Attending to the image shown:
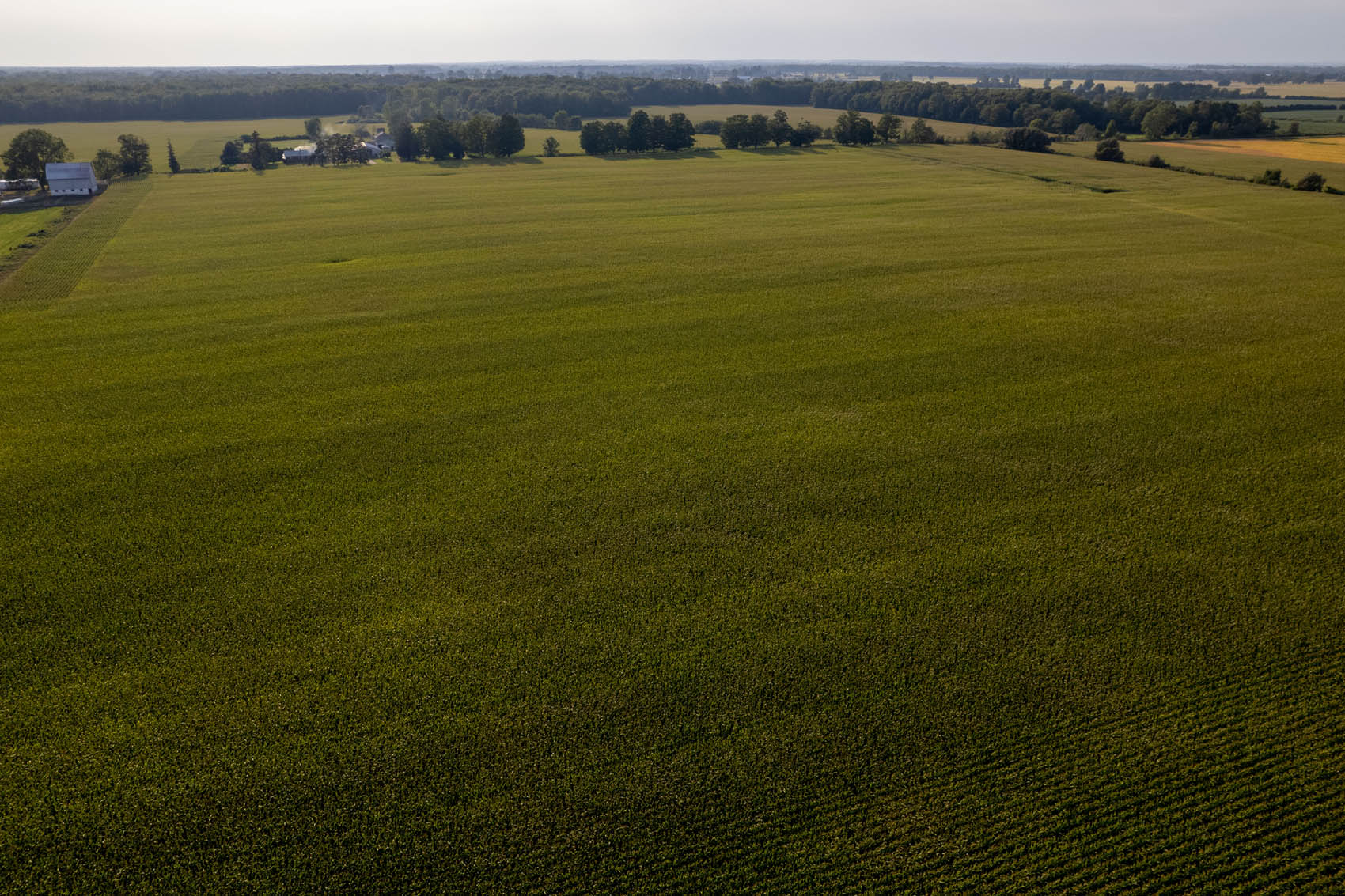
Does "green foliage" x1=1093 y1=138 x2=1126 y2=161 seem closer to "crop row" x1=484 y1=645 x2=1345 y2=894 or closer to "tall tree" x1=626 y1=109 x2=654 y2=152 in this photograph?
"tall tree" x1=626 y1=109 x2=654 y2=152

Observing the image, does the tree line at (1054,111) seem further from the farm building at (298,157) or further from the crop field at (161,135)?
the crop field at (161,135)

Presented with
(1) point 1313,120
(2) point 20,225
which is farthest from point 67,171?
(1) point 1313,120

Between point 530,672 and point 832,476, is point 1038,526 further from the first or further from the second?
point 530,672

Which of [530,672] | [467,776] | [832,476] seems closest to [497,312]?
[832,476]

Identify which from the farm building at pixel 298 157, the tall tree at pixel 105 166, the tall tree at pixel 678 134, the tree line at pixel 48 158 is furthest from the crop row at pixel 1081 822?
the farm building at pixel 298 157

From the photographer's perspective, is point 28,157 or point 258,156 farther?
point 258,156

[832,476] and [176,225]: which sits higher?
[176,225]

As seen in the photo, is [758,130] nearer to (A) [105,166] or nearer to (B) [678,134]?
(B) [678,134]
